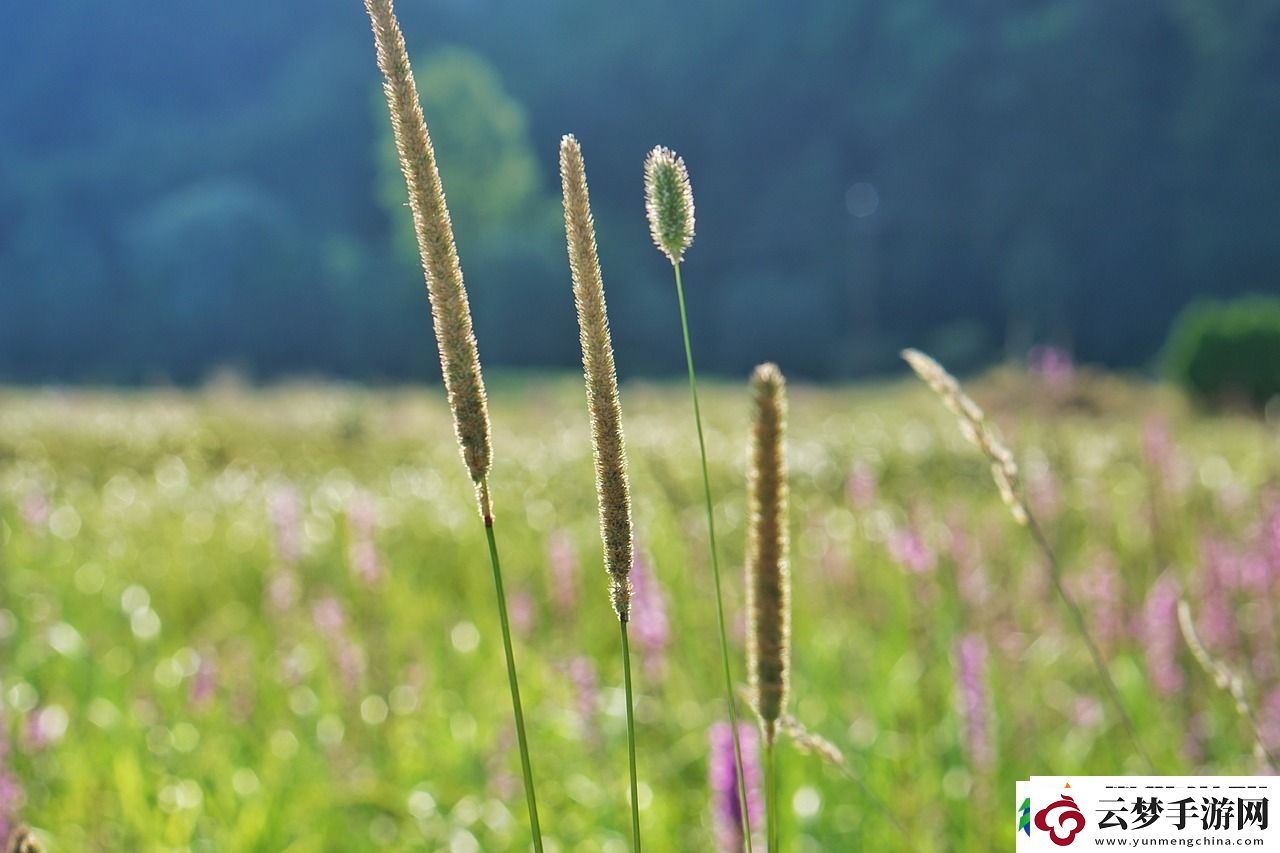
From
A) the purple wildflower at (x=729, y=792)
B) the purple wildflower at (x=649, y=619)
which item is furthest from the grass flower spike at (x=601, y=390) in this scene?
the purple wildflower at (x=649, y=619)

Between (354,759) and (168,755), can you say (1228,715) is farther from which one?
(168,755)

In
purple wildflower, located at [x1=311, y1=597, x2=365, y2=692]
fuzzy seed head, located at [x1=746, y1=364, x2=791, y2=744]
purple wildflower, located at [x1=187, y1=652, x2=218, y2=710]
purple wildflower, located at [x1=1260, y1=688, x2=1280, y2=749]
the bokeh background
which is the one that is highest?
the bokeh background

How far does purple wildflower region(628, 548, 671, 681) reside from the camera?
2.79m

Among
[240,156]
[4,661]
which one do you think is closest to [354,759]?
[4,661]

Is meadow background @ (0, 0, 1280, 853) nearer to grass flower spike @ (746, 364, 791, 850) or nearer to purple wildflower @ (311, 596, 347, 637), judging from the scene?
purple wildflower @ (311, 596, 347, 637)

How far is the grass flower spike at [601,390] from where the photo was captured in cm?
75

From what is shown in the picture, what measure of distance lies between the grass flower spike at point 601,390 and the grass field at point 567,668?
1.81 metres

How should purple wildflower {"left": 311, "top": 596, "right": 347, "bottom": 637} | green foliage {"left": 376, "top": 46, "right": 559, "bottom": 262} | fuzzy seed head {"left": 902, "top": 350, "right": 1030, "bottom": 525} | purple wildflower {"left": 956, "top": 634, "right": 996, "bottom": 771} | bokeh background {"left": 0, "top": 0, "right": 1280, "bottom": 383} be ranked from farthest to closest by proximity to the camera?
green foliage {"left": 376, "top": 46, "right": 559, "bottom": 262} → bokeh background {"left": 0, "top": 0, "right": 1280, "bottom": 383} → purple wildflower {"left": 311, "top": 596, "right": 347, "bottom": 637} → purple wildflower {"left": 956, "top": 634, "right": 996, "bottom": 771} → fuzzy seed head {"left": 902, "top": 350, "right": 1030, "bottom": 525}

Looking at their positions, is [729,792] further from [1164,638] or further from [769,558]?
[1164,638]

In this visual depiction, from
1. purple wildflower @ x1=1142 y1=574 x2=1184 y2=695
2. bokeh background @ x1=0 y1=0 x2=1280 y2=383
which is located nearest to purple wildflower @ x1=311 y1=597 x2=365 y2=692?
purple wildflower @ x1=1142 y1=574 x2=1184 y2=695

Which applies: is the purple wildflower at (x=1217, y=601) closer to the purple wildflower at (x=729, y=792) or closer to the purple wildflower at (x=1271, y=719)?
the purple wildflower at (x=1271, y=719)

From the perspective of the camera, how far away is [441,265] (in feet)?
2.46

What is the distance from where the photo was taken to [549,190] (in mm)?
51594

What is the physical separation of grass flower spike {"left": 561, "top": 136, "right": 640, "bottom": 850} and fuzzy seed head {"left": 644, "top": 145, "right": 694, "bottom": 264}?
8 cm
